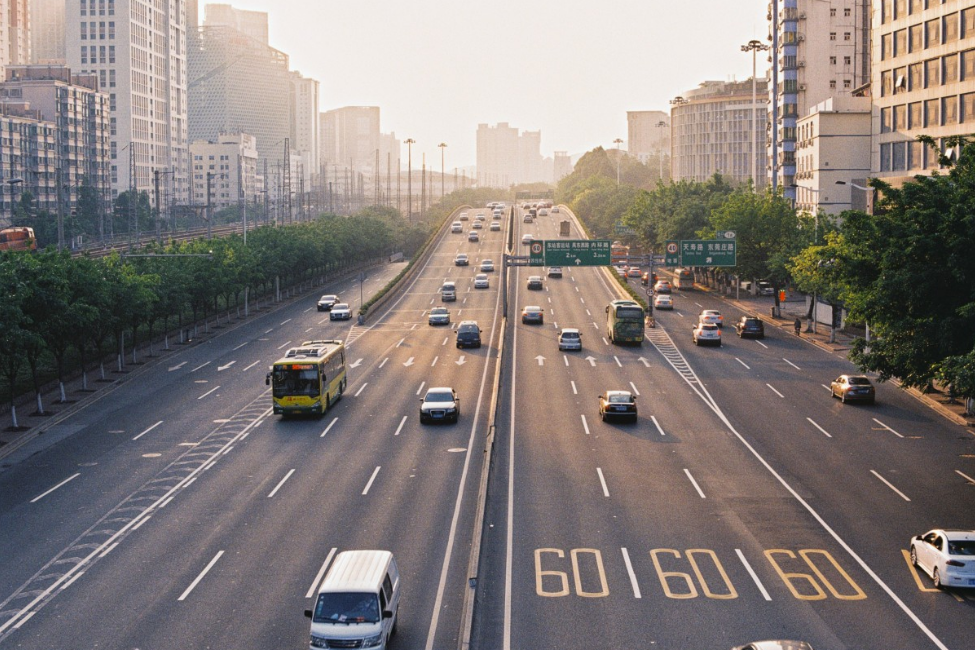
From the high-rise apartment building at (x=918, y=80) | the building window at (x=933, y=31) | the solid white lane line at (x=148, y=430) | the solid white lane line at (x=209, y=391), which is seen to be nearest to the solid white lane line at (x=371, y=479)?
the solid white lane line at (x=148, y=430)

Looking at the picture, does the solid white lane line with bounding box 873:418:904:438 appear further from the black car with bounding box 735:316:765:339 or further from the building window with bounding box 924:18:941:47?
the building window with bounding box 924:18:941:47

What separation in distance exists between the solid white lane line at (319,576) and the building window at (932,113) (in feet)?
199

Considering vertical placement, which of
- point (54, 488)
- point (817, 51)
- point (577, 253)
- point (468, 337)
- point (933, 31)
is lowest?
point (54, 488)

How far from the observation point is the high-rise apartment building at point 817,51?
128m

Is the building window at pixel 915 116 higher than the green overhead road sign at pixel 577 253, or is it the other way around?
the building window at pixel 915 116

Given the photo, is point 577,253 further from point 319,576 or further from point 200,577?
point 200,577

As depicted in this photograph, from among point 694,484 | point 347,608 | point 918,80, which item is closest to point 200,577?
point 347,608

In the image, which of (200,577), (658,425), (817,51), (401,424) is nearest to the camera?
(200,577)

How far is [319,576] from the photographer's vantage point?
27.3 metres

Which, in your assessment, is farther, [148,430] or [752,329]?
[752,329]

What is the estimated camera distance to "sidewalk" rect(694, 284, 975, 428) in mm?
50406

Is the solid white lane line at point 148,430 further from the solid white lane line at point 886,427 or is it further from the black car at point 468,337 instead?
the solid white lane line at point 886,427

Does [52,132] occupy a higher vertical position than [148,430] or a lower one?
higher

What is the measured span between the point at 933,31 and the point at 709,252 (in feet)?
78.6
